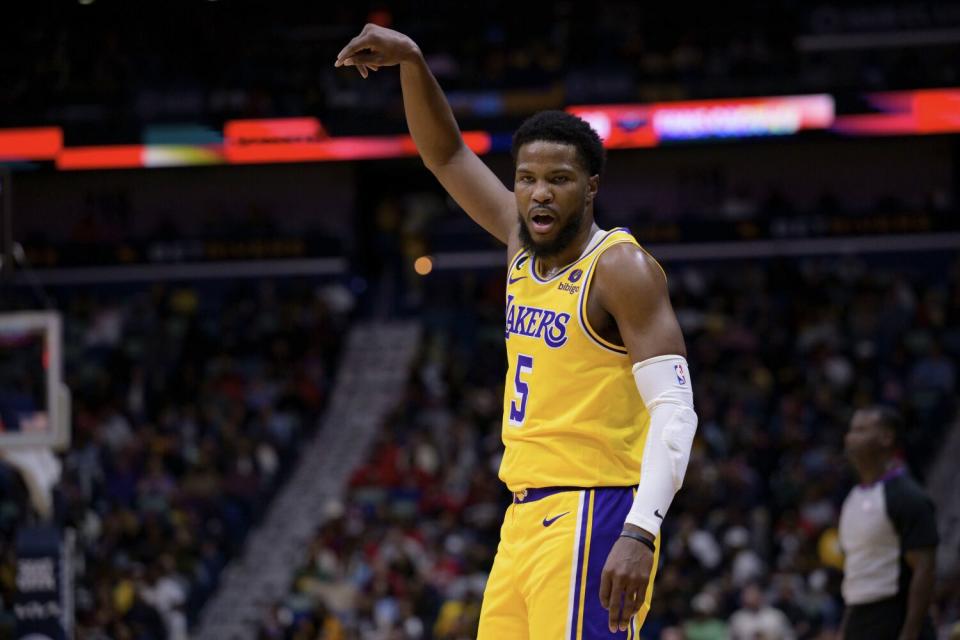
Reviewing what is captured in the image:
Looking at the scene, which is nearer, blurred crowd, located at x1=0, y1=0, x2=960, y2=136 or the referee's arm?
the referee's arm

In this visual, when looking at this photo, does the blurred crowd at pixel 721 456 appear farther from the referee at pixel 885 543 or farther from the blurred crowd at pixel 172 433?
the referee at pixel 885 543

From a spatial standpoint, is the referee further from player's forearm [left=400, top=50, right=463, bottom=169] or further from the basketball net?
the basketball net

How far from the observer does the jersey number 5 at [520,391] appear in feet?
13.7

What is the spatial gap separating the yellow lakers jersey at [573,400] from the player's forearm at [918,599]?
248 centimetres

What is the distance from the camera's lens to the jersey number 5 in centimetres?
418

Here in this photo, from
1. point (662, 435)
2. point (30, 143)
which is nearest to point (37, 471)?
point (662, 435)

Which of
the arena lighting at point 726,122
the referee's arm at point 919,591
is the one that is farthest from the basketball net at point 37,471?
the arena lighting at point 726,122

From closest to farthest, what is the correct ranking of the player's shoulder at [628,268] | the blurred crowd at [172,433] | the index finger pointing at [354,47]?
1. the player's shoulder at [628,268]
2. the index finger pointing at [354,47]
3. the blurred crowd at [172,433]

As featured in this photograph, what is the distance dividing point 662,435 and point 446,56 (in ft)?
56.3

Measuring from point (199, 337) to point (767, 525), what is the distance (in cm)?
928

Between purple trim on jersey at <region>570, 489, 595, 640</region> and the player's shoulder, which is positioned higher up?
the player's shoulder

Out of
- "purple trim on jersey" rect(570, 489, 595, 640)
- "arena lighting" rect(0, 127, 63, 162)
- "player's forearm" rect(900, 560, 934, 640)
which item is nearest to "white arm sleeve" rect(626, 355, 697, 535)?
"purple trim on jersey" rect(570, 489, 595, 640)

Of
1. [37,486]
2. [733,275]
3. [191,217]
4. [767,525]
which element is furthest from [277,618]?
[191,217]

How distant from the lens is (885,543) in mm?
6246
